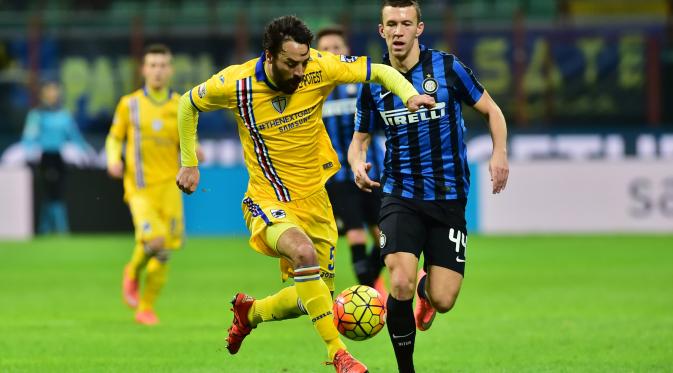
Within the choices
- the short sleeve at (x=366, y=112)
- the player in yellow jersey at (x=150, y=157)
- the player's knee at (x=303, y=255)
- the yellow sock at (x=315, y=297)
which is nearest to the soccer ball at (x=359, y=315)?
the yellow sock at (x=315, y=297)

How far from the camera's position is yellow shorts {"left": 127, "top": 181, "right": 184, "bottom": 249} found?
10.9 metres

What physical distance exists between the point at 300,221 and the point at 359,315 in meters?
0.74

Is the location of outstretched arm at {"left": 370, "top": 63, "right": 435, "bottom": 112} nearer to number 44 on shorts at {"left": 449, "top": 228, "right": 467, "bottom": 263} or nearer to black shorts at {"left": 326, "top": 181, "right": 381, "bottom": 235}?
number 44 on shorts at {"left": 449, "top": 228, "right": 467, "bottom": 263}

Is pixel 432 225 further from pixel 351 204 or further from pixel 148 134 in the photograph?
pixel 148 134

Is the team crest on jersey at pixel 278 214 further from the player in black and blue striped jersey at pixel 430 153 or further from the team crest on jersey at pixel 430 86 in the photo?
the team crest on jersey at pixel 430 86

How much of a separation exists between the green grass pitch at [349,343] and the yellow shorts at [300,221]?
2.28ft

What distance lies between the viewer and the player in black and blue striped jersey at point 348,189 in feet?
33.8

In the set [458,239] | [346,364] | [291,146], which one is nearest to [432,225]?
[458,239]

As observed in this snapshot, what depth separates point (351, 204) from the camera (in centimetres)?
1055

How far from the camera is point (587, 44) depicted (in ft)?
64.0

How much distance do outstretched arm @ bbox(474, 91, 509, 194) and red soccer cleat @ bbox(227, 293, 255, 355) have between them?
6.03 feet

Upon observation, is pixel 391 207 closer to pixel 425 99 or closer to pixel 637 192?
pixel 425 99

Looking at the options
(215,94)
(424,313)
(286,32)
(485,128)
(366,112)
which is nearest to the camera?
(286,32)

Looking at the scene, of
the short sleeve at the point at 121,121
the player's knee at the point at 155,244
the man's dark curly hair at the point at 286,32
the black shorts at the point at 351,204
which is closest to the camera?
the man's dark curly hair at the point at 286,32
